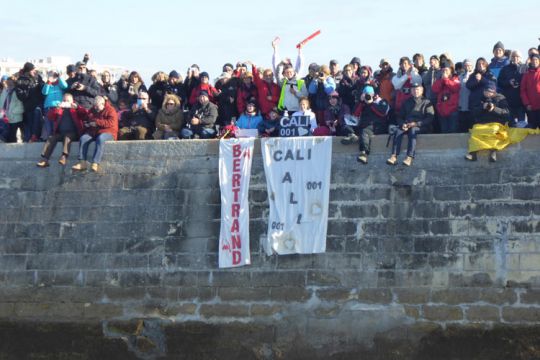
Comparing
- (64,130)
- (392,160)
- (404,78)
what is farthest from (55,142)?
(404,78)

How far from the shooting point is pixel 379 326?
14.5 meters

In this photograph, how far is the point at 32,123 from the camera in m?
17.9

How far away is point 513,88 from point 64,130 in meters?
7.23

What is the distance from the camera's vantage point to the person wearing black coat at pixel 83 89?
57.1ft

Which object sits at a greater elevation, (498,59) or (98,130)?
(498,59)

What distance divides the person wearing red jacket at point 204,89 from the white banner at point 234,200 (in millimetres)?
1619

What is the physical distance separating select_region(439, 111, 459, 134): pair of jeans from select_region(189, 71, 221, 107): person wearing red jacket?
13.3 ft

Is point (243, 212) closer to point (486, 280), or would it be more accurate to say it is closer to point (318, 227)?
point (318, 227)

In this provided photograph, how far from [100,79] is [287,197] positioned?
527 cm

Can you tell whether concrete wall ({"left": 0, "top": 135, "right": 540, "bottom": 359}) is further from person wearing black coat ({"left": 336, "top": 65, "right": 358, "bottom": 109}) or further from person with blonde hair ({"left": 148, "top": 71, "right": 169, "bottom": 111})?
person with blonde hair ({"left": 148, "top": 71, "right": 169, "bottom": 111})

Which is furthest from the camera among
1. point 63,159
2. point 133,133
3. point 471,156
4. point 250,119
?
point 133,133

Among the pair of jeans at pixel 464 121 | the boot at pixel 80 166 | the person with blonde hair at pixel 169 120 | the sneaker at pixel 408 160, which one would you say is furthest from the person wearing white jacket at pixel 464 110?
the boot at pixel 80 166

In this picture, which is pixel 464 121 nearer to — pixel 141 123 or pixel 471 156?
pixel 471 156

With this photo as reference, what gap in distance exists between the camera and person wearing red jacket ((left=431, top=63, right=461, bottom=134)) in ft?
50.2
